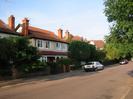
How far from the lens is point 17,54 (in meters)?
33.2

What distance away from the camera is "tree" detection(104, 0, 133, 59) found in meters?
19.8

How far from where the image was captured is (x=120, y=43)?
23.6 meters

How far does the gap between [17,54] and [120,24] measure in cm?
1564

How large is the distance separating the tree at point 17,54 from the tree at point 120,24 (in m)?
12.5

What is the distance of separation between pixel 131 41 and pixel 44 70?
19.2 metres

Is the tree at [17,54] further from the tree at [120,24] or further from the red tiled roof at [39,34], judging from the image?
the red tiled roof at [39,34]

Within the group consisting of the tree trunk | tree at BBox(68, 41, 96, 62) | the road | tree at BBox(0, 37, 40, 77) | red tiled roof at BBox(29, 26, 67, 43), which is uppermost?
red tiled roof at BBox(29, 26, 67, 43)

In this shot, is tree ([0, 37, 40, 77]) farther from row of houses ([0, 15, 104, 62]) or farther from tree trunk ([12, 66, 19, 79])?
row of houses ([0, 15, 104, 62])

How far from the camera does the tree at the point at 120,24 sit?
19808 mm

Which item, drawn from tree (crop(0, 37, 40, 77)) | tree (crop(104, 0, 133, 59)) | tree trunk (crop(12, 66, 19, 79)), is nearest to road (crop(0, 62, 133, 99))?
tree (crop(104, 0, 133, 59))

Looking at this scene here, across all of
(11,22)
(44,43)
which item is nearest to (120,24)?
(11,22)

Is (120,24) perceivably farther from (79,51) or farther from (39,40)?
(79,51)

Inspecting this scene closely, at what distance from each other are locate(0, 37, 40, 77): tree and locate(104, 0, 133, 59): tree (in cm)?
1248

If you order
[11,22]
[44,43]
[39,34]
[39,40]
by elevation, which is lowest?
[44,43]
